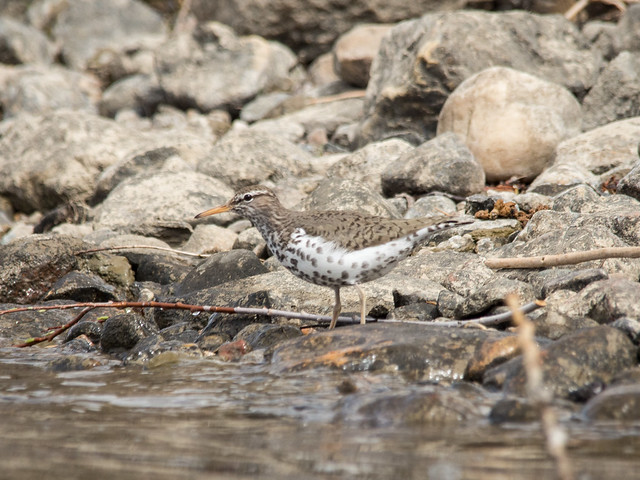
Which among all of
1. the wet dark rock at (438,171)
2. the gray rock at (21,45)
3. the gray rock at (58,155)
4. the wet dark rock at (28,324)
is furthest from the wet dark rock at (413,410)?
the gray rock at (21,45)

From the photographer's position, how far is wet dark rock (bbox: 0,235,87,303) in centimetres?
1080

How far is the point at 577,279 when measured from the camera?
25.3 feet

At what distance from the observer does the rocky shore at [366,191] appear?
677 cm

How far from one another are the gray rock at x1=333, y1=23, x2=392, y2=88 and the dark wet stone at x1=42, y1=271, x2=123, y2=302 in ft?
35.1

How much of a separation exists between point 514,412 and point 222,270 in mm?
5585

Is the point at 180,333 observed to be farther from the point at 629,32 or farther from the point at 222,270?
the point at 629,32

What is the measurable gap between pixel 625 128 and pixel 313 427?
9.65 meters

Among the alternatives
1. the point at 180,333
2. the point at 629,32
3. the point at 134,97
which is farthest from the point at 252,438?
the point at 134,97

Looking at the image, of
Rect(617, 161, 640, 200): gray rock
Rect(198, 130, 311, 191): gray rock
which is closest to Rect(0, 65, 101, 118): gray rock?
Rect(198, 130, 311, 191): gray rock

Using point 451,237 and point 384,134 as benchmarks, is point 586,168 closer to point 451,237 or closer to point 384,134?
A: point 451,237

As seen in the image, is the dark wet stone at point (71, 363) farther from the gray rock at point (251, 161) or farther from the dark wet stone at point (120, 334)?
the gray rock at point (251, 161)

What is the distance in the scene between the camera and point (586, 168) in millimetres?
12359

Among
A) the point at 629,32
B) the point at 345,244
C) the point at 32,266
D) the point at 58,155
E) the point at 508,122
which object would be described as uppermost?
the point at 629,32

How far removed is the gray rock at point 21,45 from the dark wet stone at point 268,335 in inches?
916
